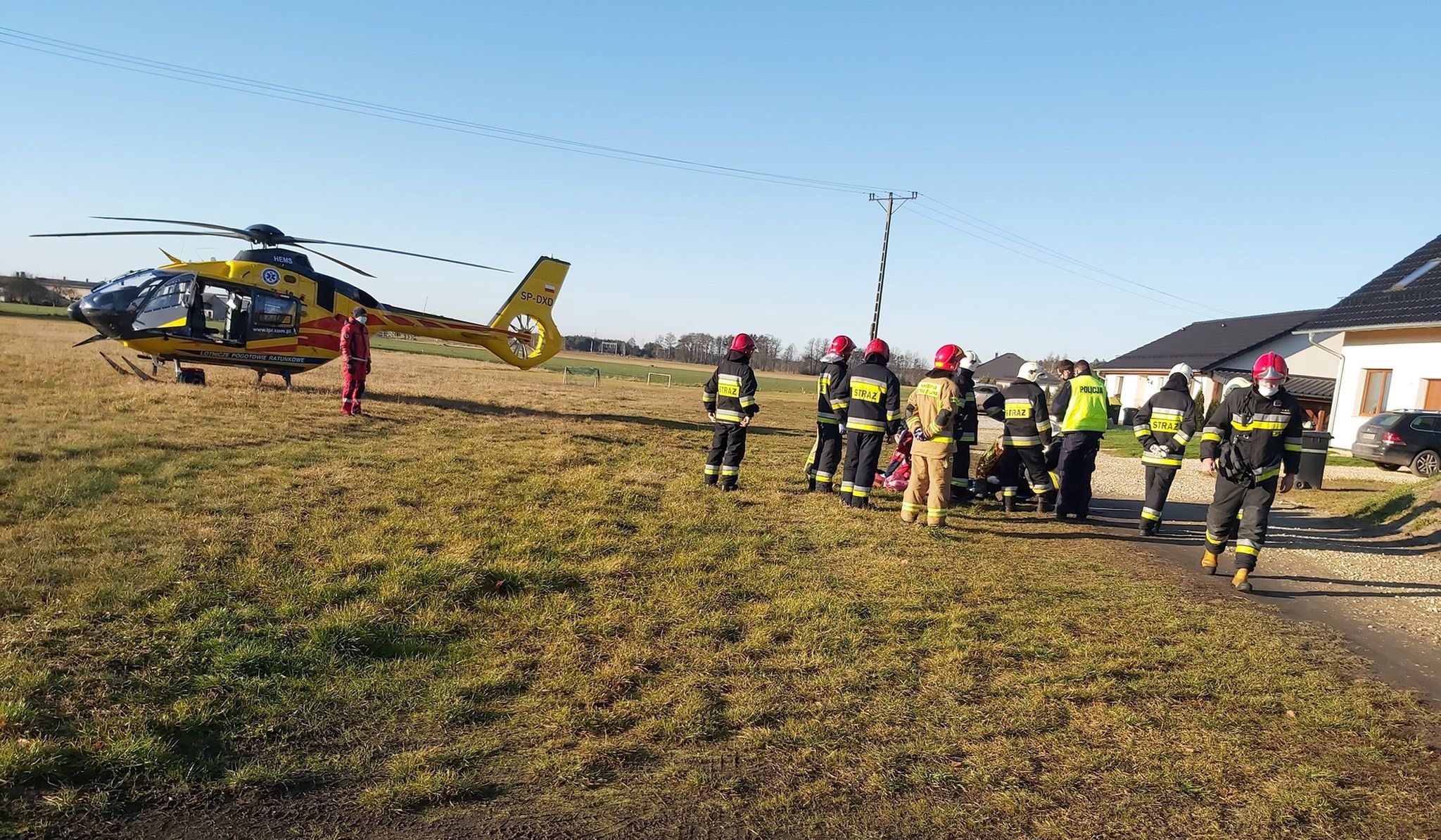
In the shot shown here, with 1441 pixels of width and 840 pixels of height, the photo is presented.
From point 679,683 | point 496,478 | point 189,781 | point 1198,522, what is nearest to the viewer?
point 189,781

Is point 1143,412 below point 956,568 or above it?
above

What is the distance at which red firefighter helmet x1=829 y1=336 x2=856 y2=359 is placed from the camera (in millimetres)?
10805

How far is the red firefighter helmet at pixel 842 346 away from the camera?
425 inches

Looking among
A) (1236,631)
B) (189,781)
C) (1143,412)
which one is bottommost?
(189,781)

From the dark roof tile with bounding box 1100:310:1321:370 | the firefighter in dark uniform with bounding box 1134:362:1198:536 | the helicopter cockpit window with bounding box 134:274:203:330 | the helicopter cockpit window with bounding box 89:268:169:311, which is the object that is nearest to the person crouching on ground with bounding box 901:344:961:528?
the firefighter in dark uniform with bounding box 1134:362:1198:536

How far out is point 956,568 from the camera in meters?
7.47

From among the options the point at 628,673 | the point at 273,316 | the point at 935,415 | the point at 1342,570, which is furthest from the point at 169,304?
the point at 1342,570

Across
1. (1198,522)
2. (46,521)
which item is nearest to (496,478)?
(46,521)

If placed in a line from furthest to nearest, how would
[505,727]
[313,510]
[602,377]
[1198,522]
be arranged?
[602,377] < [1198,522] < [313,510] < [505,727]

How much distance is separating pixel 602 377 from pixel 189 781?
45.3 meters

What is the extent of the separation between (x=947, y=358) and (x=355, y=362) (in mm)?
10308

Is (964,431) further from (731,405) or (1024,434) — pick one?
(731,405)

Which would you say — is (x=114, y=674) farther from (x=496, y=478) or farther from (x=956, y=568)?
(x=956, y=568)

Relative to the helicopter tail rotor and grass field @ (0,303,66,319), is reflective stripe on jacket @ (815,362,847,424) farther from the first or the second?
grass field @ (0,303,66,319)
